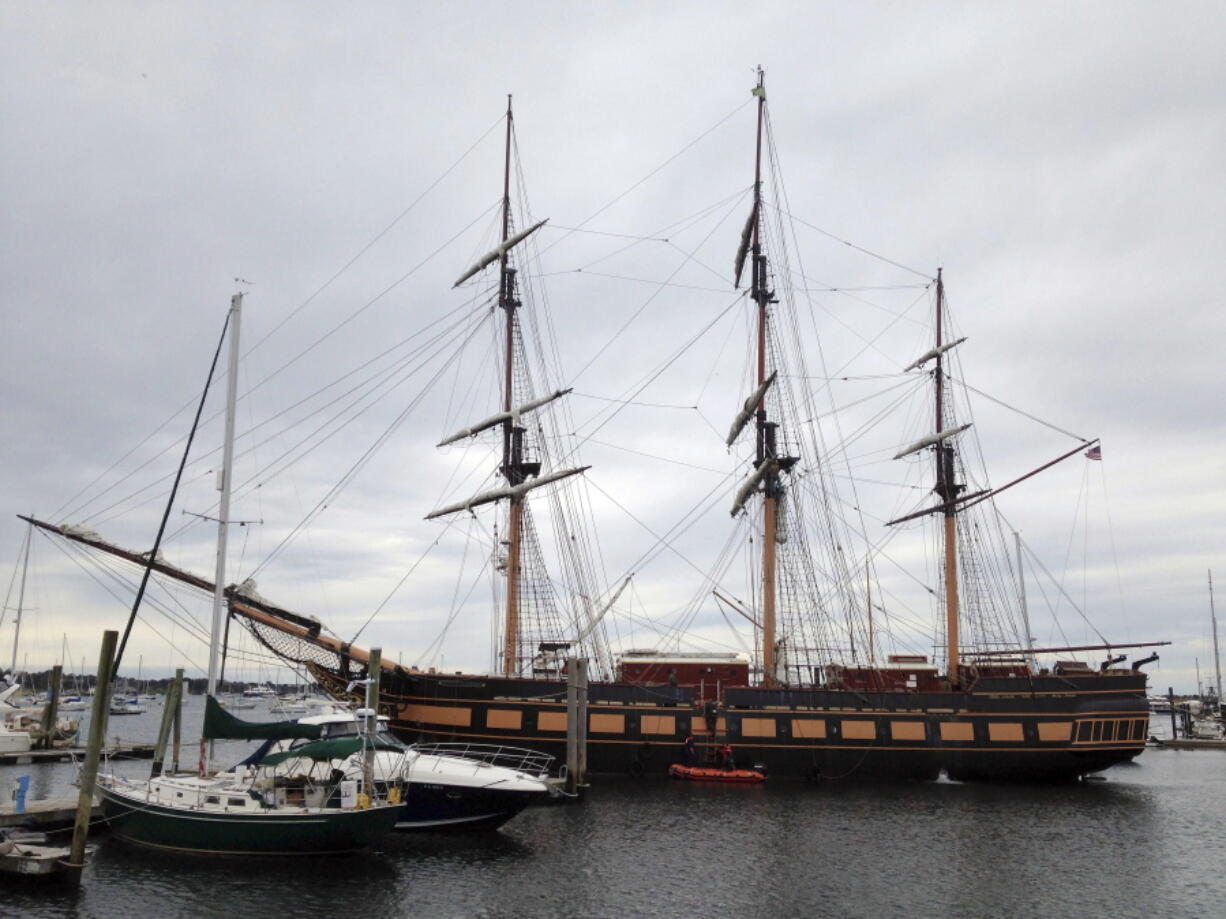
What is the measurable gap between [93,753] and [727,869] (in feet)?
54.2

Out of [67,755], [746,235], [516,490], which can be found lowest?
[67,755]

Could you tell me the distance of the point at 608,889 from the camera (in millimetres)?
23484

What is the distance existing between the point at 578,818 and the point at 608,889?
9.42 meters

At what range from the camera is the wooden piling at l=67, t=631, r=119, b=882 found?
2273cm

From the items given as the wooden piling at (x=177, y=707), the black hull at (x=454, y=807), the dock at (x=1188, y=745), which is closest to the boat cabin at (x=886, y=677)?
the black hull at (x=454, y=807)

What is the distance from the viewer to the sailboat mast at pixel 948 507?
168 feet

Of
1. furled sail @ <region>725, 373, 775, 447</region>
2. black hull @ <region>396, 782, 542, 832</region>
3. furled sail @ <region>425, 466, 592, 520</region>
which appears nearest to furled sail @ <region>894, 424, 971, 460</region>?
furled sail @ <region>725, 373, 775, 447</region>

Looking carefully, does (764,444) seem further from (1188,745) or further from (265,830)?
(1188,745)

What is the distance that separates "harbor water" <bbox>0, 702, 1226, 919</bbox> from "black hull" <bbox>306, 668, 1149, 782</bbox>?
20.3 ft

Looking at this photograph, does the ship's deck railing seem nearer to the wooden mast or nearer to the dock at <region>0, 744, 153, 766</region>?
the wooden mast

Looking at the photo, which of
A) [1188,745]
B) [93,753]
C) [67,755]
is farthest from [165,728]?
[1188,745]

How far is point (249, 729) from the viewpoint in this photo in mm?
28281

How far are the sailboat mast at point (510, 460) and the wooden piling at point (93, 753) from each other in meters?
23.1

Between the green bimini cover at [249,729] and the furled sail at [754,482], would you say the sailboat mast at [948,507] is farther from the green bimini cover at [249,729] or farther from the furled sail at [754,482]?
the green bimini cover at [249,729]
